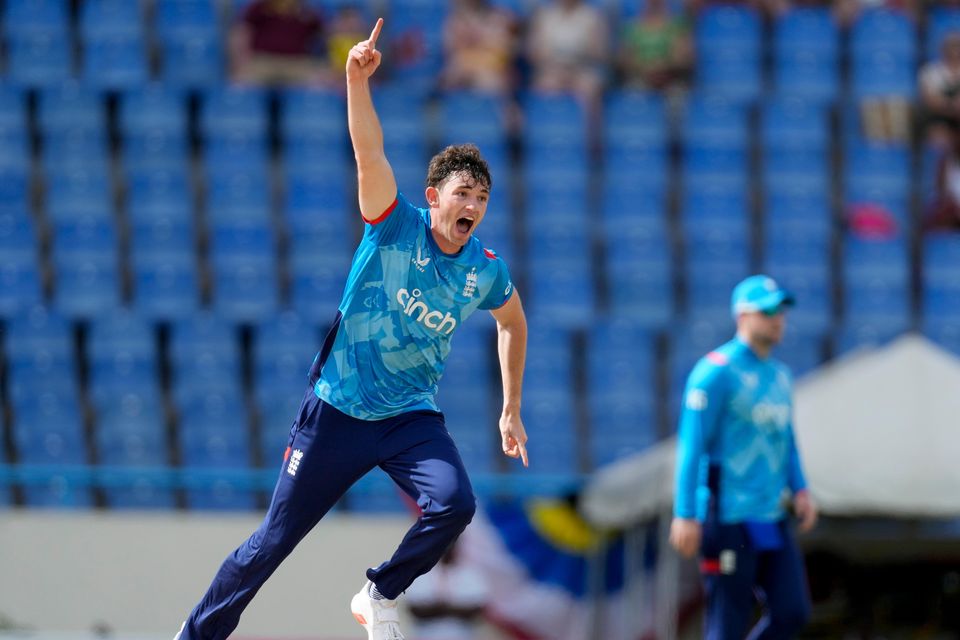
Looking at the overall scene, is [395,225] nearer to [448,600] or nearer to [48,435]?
Result: [448,600]

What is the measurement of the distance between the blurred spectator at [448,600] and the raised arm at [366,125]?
499 cm

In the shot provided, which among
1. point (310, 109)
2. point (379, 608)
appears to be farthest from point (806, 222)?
point (379, 608)

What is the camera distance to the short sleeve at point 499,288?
5.49m

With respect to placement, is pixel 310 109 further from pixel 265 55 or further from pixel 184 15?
pixel 184 15

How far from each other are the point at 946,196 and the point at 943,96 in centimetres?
100

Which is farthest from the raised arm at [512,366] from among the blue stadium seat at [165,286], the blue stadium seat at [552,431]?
the blue stadium seat at [165,286]

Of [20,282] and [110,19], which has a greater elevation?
[110,19]

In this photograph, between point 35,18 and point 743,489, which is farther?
point 35,18

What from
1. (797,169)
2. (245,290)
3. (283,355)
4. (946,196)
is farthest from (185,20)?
(946,196)

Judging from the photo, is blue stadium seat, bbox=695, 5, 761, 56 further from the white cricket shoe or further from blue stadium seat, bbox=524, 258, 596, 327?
the white cricket shoe

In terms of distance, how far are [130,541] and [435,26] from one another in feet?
20.0

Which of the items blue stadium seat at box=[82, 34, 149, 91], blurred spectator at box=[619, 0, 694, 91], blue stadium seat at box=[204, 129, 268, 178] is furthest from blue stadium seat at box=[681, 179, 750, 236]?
blue stadium seat at box=[82, 34, 149, 91]

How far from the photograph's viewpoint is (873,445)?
8797 mm

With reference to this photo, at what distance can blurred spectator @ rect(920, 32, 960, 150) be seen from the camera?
13.1 m
